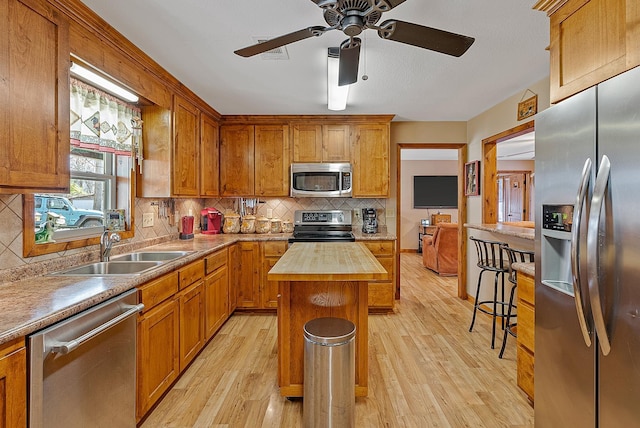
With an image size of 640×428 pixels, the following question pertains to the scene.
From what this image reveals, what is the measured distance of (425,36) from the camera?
1564mm

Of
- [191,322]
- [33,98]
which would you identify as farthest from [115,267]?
[33,98]

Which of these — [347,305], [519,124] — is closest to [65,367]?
[347,305]

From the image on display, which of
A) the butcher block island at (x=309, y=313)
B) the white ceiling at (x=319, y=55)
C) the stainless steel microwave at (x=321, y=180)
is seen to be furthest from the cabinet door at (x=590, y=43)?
the stainless steel microwave at (x=321, y=180)

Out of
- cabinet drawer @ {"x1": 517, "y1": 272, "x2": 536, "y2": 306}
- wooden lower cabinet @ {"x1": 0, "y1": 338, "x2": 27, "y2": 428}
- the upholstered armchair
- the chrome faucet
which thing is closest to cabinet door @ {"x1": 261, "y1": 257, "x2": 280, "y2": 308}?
the chrome faucet

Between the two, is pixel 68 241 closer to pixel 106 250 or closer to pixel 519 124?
pixel 106 250

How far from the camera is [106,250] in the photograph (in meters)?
2.28

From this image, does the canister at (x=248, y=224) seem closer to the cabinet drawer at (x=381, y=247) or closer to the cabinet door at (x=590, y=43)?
the cabinet drawer at (x=381, y=247)

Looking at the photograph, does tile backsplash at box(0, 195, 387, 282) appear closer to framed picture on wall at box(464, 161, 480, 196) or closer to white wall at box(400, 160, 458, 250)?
framed picture on wall at box(464, 161, 480, 196)

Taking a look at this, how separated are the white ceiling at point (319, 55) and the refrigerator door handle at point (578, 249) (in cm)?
114

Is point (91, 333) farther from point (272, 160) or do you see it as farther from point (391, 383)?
point (272, 160)

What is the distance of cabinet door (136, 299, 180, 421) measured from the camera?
1871 mm

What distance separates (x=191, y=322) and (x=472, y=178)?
11.7 ft

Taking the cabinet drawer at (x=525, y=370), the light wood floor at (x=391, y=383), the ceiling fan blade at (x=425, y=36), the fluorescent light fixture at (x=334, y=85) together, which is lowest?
the light wood floor at (x=391, y=383)

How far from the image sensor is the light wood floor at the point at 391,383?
2.00 m
